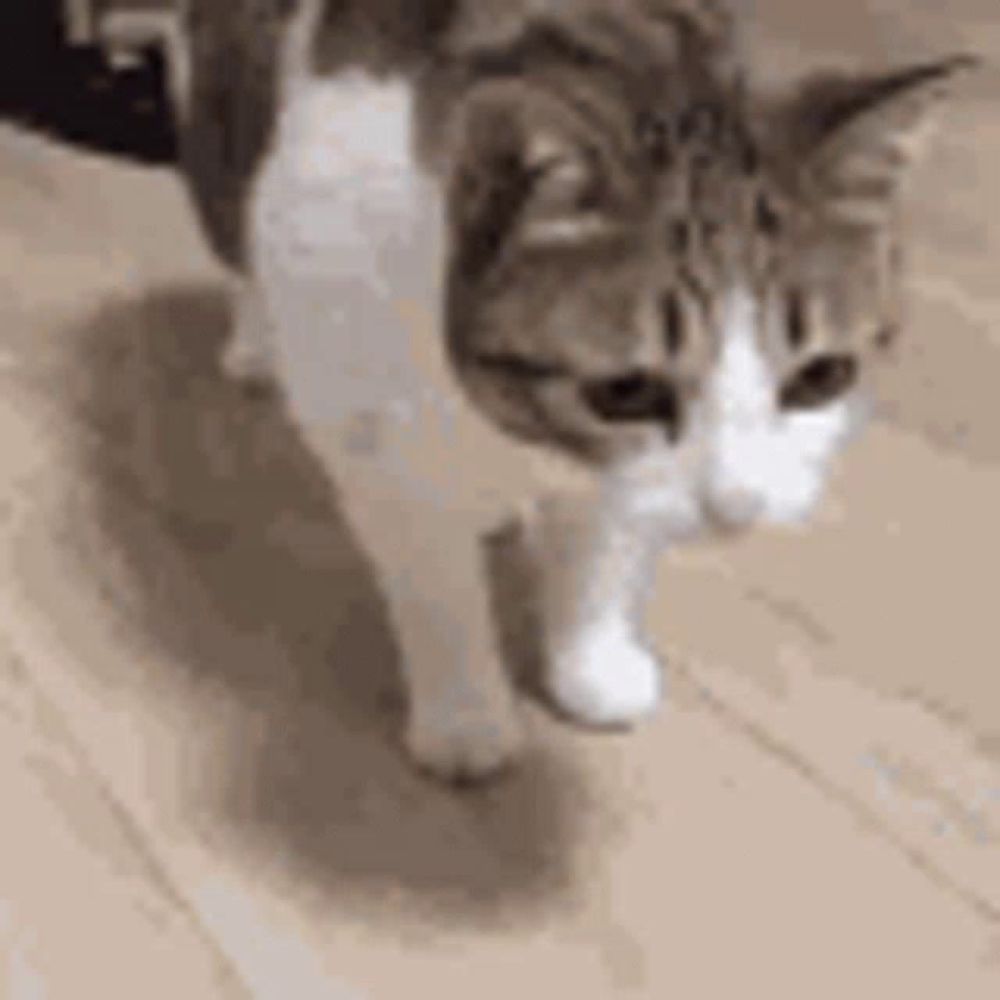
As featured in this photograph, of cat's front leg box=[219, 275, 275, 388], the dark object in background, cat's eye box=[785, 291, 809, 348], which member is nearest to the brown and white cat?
cat's eye box=[785, 291, 809, 348]

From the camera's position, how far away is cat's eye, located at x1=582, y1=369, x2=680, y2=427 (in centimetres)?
80

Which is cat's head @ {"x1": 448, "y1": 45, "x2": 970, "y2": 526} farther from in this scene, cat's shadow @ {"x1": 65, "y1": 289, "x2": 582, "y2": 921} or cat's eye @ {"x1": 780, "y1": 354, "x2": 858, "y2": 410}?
cat's shadow @ {"x1": 65, "y1": 289, "x2": 582, "y2": 921}

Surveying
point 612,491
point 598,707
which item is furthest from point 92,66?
point 612,491

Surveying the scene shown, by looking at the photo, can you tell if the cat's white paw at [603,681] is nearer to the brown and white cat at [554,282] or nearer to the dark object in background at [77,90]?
the brown and white cat at [554,282]

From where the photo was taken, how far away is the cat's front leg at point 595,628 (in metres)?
1.08

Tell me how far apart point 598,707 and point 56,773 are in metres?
0.36

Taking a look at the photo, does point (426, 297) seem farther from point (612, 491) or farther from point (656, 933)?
point (656, 933)

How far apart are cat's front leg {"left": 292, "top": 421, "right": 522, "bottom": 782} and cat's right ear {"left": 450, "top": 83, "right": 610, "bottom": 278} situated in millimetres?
181

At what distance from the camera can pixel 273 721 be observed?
3.69 ft

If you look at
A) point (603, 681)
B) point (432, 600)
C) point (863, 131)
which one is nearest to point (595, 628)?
point (603, 681)

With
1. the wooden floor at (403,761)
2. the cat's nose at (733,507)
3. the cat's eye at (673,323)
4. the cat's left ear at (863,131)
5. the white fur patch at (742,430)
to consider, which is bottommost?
the wooden floor at (403,761)

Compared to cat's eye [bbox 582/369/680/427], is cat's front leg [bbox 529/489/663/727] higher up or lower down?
lower down

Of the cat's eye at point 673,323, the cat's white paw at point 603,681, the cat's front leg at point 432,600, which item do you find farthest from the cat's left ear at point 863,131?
the cat's white paw at point 603,681

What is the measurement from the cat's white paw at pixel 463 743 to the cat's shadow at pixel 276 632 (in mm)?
12
